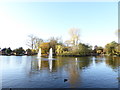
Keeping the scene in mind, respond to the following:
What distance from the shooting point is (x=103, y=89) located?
4.05 meters

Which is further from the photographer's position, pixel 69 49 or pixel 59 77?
pixel 69 49

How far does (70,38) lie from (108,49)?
39.0 feet

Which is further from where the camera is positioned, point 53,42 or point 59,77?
point 53,42

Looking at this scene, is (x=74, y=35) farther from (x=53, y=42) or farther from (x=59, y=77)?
(x=59, y=77)

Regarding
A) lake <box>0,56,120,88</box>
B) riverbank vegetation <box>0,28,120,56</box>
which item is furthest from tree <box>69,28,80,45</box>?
lake <box>0,56,120,88</box>

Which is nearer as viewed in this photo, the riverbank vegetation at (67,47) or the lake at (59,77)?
the lake at (59,77)

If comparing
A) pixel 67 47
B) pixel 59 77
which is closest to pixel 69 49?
pixel 67 47

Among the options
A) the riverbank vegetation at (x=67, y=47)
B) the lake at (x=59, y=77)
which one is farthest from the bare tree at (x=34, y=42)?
the lake at (x=59, y=77)

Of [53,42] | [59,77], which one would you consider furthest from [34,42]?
[59,77]

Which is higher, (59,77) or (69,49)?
(69,49)

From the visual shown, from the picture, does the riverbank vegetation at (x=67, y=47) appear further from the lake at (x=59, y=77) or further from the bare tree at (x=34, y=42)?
the lake at (x=59, y=77)

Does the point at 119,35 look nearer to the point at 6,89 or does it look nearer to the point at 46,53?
the point at 46,53

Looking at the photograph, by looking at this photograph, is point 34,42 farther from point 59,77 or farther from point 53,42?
point 59,77

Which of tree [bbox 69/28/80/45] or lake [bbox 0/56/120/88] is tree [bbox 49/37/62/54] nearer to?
tree [bbox 69/28/80/45]
